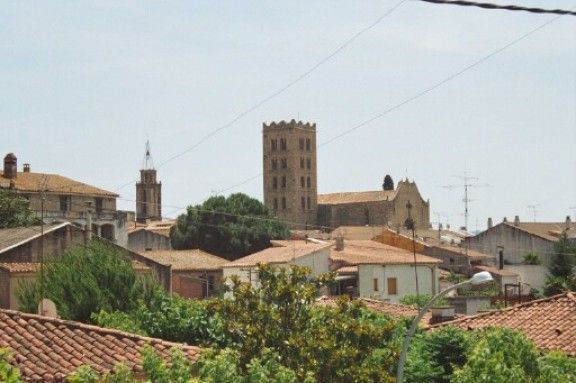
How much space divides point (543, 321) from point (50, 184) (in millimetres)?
66466

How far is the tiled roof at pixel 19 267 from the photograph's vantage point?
4428cm

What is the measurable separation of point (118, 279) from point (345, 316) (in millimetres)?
13651

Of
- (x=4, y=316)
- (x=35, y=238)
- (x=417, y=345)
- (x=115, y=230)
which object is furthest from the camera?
(x=115, y=230)

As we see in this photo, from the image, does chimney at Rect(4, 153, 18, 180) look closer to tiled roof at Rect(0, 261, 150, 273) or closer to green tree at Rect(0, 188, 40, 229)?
green tree at Rect(0, 188, 40, 229)

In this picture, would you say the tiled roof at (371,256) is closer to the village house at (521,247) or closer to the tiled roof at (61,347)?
the village house at (521,247)

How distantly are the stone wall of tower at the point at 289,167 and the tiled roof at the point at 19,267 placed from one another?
130 metres

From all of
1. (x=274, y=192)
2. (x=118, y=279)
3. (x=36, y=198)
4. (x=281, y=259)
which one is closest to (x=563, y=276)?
(x=281, y=259)

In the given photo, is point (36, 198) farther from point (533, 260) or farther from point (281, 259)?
point (533, 260)

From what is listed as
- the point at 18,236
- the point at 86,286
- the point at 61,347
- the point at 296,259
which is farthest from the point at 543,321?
the point at 296,259

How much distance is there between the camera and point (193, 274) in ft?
240

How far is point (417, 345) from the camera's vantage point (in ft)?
80.3

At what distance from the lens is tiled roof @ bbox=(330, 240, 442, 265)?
67394 mm

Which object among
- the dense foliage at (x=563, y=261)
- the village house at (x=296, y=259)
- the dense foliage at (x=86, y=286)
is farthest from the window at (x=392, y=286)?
the dense foliage at (x=86, y=286)

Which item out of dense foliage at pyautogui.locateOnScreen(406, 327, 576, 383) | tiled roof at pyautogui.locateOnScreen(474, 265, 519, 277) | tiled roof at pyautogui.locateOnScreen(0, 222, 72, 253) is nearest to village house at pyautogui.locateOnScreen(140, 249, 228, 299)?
tiled roof at pyautogui.locateOnScreen(0, 222, 72, 253)
